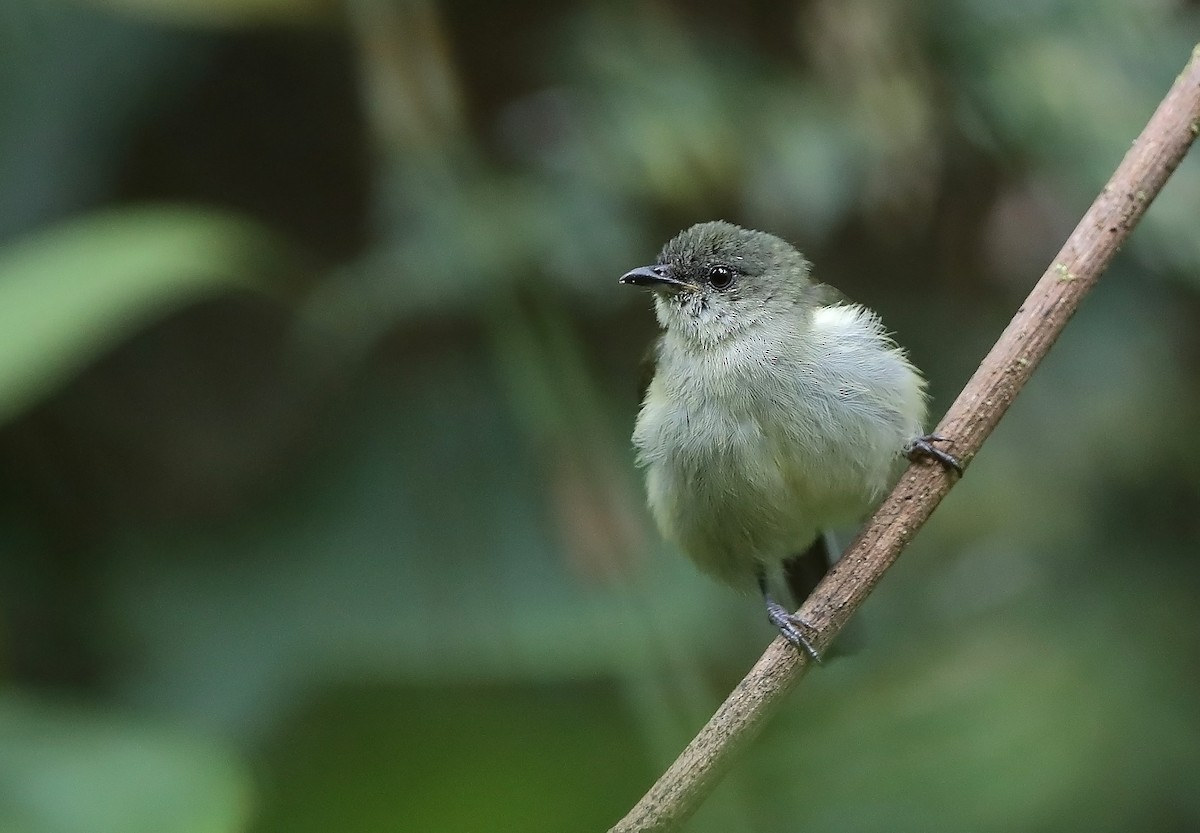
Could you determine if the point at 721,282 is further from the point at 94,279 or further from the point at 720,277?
the point at 94,279

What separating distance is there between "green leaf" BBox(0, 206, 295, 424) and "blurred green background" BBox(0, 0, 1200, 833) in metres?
0.02

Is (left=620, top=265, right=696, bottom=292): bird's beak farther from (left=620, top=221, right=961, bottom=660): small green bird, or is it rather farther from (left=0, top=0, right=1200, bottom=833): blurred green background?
(left=0, top=0, right=1200, bottom=833): blurred green background

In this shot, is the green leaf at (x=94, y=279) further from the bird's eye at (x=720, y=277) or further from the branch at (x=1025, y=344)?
the branch at (x=1025, y=344)

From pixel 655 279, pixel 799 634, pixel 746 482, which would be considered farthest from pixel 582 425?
pixel 799 634

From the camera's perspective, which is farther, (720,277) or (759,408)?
(720,277)

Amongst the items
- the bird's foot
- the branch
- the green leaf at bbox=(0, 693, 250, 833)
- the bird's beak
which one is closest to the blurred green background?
the green leaf at bbox=(0, 693, 250, 833)

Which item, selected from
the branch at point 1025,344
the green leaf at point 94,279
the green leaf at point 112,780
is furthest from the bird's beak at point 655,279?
the green leaf at point 112,780

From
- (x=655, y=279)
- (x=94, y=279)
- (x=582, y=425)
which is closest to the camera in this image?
(x=94, y=279)

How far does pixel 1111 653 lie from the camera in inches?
176

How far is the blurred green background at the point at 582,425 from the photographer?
12.9 feet

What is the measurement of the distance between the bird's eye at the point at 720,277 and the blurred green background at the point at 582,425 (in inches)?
21.0

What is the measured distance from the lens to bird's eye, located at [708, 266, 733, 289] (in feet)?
12.8

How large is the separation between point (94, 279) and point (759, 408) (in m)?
1.82

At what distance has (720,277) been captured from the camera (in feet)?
12.8
